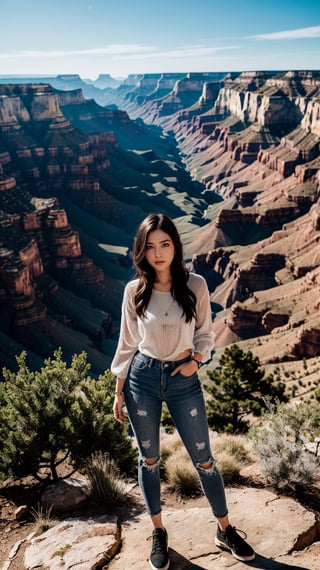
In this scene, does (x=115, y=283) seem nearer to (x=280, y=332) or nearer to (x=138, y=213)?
(x=280, y=332)

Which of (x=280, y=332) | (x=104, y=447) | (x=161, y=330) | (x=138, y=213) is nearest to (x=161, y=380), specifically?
(x=161, y=330)

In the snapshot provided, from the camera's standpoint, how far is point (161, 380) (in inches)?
230

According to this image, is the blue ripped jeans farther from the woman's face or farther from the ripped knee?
the woman's face

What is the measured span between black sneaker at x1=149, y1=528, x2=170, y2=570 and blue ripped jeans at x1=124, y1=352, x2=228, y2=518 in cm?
76

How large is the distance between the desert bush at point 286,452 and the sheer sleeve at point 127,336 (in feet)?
10.4

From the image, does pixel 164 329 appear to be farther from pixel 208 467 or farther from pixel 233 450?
pixel 233 450

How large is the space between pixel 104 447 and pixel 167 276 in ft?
16.1

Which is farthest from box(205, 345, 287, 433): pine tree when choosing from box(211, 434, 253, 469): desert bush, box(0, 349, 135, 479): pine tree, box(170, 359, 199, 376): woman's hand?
box(170, 359, 199, 376): woman's hand

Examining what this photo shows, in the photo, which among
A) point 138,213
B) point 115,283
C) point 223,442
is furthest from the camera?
point 138,213

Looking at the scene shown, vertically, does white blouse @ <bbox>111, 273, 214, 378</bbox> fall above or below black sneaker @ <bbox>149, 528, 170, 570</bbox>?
above

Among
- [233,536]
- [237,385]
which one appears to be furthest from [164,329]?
[237,385]

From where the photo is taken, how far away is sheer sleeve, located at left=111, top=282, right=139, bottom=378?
5977mm

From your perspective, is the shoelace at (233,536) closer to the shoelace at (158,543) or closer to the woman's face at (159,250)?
the shoelace at (158,543)

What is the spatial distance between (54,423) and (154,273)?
4744mm
